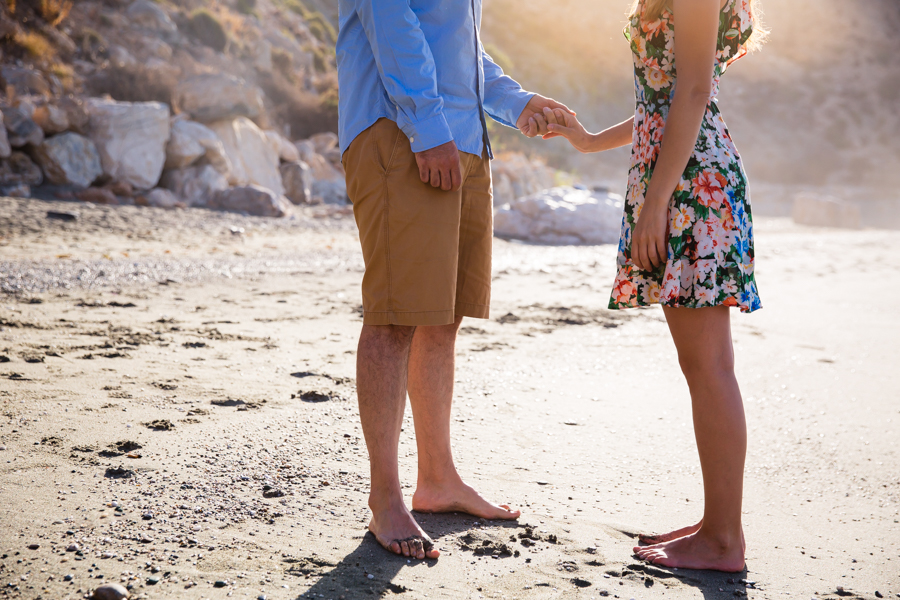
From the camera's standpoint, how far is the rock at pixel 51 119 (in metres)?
9.42

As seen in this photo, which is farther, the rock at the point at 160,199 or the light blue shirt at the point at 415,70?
the rock at the point at 160,199

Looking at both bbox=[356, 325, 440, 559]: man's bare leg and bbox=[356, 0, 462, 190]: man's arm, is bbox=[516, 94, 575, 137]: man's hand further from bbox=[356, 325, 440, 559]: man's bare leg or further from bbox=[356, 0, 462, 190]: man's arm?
bbox=[356, 325, 440, 559]: man's bare leg

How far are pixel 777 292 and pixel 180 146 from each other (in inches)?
328

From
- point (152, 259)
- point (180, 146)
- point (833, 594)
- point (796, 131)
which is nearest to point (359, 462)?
point (833, 594)

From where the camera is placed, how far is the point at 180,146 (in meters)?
10.7

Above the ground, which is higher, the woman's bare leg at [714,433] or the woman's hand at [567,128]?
the woman's hand at [567,128]

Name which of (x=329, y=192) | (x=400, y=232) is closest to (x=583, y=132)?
(x=400, y=232)

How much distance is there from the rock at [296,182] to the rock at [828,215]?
1218 cm

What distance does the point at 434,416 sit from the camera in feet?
6.76

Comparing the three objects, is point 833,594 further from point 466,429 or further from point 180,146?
point 180,146

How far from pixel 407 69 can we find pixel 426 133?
0.51ft

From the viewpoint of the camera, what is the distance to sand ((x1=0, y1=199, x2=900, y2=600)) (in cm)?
167

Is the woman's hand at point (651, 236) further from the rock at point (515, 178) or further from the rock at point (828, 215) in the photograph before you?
the rock at point (828, 215)

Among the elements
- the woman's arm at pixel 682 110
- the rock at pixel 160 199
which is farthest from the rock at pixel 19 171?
the woman's arm at pixel 682 110
